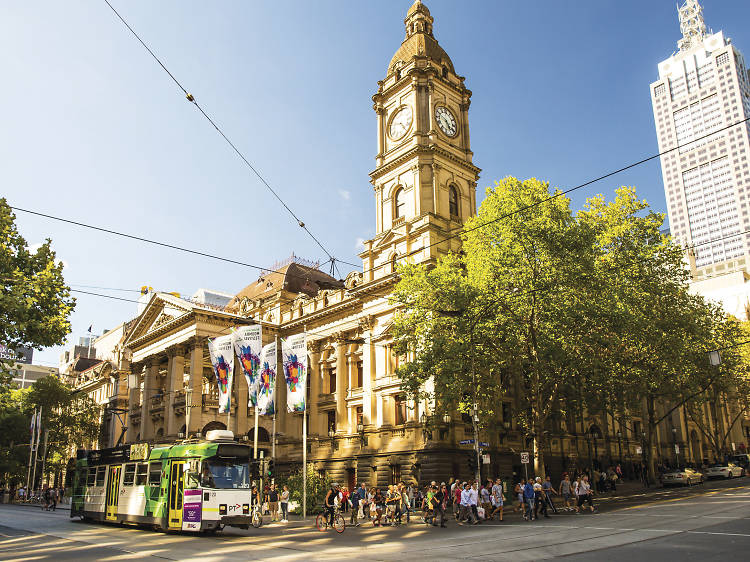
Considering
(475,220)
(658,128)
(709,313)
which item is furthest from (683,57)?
(475,220)

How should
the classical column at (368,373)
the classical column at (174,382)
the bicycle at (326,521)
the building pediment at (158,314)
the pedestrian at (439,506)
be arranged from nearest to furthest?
the bicycle at (326,521) → the pedestrian at (439,506) → the classical column at (368,373) → the classical column at (174,382) → the building pediment at (158,314)

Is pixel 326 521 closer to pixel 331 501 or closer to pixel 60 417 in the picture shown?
pixel 331 501

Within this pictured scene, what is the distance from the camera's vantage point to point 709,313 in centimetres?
4469

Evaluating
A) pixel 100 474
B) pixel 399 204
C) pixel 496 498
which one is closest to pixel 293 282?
pixel 399 204

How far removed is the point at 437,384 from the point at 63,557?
2044cm

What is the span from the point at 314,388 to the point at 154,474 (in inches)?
991

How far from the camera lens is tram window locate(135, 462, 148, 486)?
24.6 metres

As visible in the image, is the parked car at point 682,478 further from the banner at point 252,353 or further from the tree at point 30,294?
the tree at point 30,294

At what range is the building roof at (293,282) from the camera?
189 feet

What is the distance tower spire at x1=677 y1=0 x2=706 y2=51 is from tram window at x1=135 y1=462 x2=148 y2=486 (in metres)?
204

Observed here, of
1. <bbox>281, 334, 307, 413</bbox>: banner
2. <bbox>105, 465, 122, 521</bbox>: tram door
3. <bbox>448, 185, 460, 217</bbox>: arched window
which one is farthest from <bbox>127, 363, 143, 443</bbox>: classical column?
<bbox>448, 185, 460, 217</bbox>: arched window

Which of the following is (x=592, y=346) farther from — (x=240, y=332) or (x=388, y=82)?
(x=388, y=82)

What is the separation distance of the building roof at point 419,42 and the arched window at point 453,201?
10.8m

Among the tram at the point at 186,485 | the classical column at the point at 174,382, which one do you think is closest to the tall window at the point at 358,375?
the classical column at the point at 174,382
